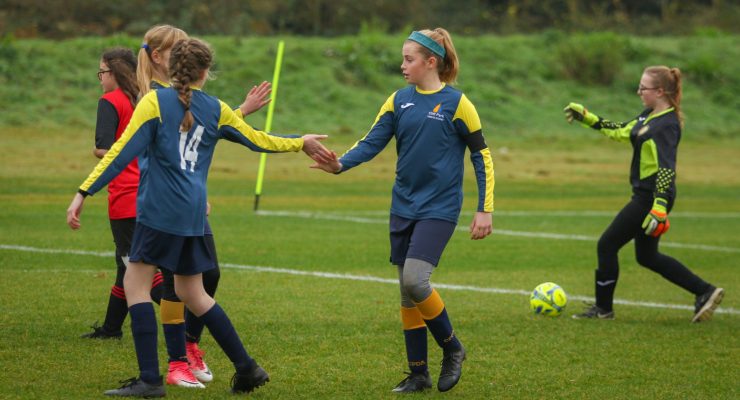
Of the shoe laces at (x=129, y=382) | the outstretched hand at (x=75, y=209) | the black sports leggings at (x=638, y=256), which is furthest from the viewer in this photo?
the black sports leggings at (x=638, y=256)

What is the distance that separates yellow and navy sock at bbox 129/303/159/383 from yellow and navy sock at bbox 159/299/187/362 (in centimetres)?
41

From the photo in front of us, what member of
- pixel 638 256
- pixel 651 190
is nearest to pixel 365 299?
pixel 638 256

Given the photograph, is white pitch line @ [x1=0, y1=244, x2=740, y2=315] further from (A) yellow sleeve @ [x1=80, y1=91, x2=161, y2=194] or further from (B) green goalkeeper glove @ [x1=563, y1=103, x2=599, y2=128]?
(A) yellow sleeve @ [x1=80, y1=91, x2=161, y2=194]

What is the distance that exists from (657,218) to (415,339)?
296cm

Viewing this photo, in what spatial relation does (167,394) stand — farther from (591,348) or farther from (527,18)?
(527,18)

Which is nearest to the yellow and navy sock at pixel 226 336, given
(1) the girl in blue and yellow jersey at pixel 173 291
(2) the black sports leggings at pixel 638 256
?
(1) the girl in blue and yellow jersey at pixel 173 291

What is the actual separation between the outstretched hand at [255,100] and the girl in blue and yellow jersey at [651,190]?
325cm

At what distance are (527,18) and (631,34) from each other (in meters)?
4.41

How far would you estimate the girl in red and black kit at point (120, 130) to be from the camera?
7.46 m

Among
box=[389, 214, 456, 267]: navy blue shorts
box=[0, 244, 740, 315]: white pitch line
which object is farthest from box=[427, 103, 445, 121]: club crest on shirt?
box=[0, 244, 740, 315]: white pitch line

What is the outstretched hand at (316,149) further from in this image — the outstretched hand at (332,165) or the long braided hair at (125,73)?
the long braided hair at (125,73)

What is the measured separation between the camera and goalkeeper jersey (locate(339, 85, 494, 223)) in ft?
21.8

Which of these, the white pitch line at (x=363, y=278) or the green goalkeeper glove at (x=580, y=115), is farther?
the white pitch line at (x=363, y=278)

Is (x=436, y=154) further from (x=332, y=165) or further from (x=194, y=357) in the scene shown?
(x=194, y=357)
